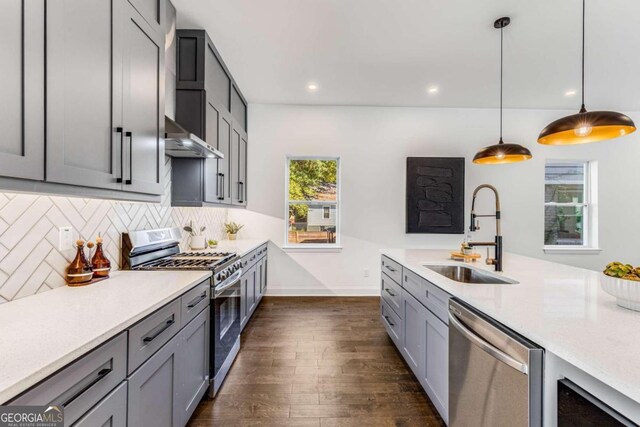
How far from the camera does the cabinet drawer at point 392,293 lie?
247cm

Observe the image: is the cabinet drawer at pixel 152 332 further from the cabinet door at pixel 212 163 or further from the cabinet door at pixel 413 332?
the cabinet door at pixel 413 332

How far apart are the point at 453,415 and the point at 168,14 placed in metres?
3.23

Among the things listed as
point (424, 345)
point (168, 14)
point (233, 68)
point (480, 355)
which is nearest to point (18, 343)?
point (480, 355)

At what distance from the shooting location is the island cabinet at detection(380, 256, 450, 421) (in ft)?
5.48

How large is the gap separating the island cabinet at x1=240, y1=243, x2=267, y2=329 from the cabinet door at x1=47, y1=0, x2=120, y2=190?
166 centimetres

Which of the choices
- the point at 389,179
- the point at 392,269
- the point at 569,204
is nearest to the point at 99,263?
the point at 392,269

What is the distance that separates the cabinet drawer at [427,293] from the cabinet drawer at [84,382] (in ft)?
5.21

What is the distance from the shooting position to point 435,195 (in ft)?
13.9

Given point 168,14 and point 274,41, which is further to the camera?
point 274,41

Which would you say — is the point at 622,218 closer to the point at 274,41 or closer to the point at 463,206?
the point at 463,206

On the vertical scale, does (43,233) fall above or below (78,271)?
above

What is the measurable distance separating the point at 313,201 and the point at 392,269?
2.04m

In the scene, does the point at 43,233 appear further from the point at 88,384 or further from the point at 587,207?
the point at 587,207

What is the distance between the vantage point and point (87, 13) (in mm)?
1189
